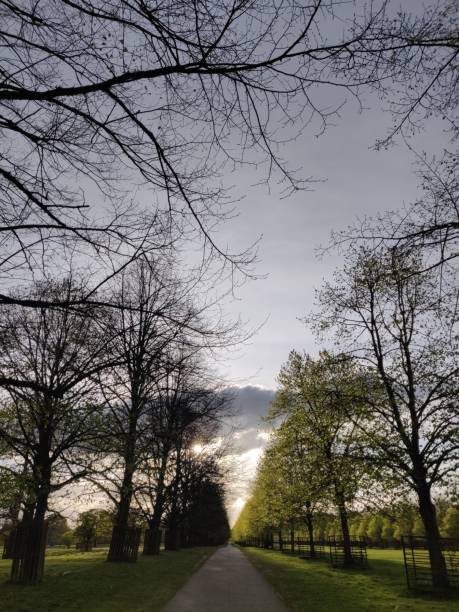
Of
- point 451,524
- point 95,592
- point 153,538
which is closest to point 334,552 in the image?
point 153,538

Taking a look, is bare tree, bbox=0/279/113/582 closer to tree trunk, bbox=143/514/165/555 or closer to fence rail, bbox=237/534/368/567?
tree trunk, bbox=143/514/165/555

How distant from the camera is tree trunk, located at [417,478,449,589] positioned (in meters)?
11.7

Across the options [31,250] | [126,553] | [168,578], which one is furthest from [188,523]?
[31,250]

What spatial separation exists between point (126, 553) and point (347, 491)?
10.7 meters

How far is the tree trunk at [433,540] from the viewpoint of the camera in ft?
38.3

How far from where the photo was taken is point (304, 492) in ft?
60.8

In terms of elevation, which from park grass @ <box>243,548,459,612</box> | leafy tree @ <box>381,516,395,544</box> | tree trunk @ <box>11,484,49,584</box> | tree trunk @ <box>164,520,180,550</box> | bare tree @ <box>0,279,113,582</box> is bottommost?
leafy tree @ <box>381,516,395,544</box>

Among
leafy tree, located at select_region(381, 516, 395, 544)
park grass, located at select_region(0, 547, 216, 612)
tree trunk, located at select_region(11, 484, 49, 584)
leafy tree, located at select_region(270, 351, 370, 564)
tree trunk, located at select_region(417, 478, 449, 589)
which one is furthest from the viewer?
leafy tree, located at select_region(381, 516, 395, 544)

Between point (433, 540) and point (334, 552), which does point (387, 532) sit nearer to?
point (334, 552)

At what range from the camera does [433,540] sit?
1202cm

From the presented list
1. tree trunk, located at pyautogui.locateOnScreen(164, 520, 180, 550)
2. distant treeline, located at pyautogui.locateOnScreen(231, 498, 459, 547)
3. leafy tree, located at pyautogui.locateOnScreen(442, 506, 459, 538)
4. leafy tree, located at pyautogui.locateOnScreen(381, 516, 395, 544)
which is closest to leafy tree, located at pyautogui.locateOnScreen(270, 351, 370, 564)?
distant treeline, located at pyautogui.locateOnScreen(231, 498, 459, 547)

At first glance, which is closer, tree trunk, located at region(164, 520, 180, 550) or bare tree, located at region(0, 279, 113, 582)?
bare tree, located at region(0, 279, 113, 582)

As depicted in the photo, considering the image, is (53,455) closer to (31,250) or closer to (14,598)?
(14,598)

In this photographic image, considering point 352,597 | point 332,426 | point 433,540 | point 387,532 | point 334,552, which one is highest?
point 332,426
